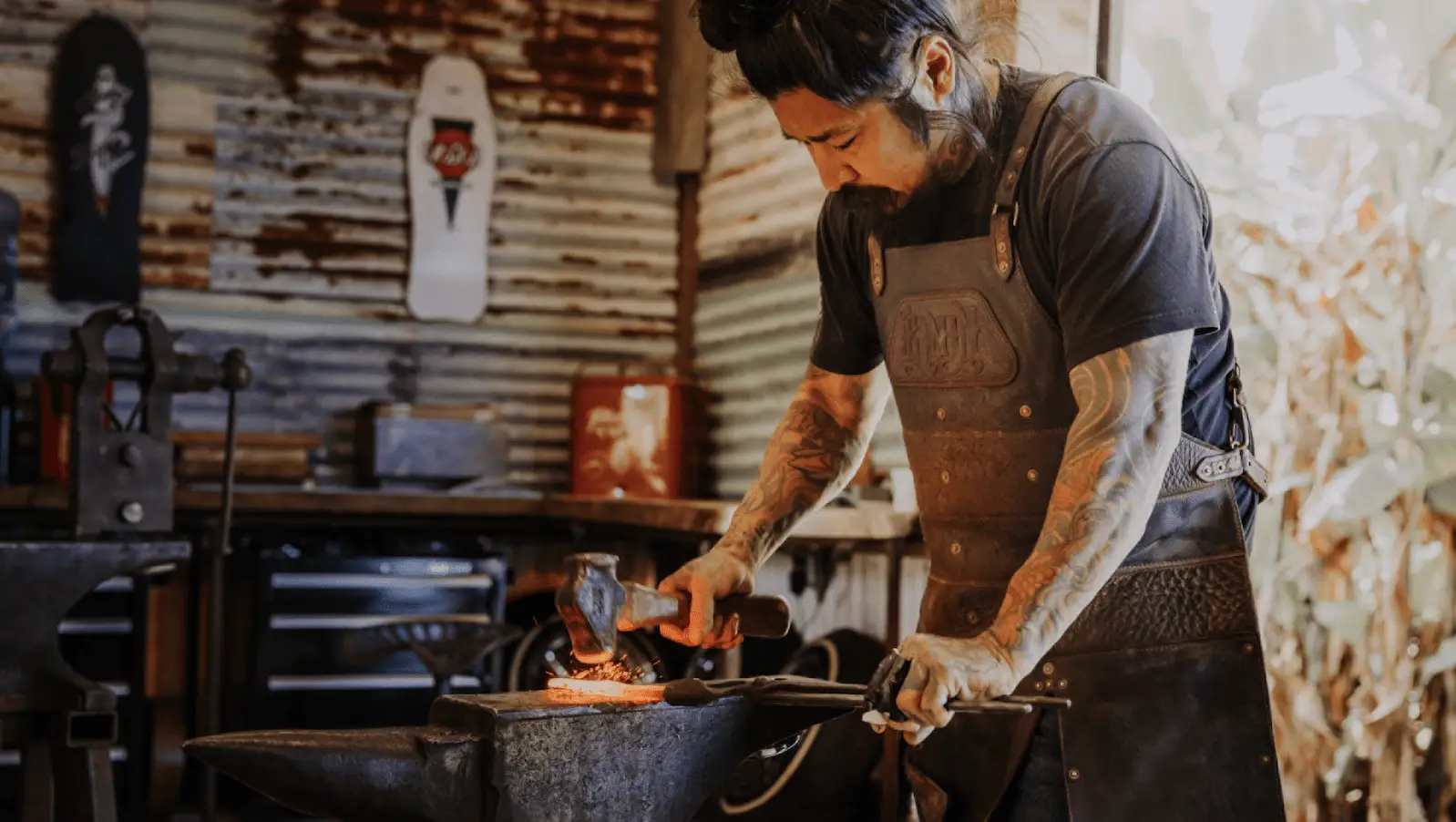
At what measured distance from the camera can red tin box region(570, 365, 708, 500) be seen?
6715 mm

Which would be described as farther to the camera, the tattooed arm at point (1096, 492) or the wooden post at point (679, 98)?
the wooden post at point (679, 98)

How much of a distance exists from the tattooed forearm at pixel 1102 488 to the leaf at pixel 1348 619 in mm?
2187

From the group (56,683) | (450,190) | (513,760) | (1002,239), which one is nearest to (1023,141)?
(1002,239)

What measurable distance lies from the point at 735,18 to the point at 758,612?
90cm

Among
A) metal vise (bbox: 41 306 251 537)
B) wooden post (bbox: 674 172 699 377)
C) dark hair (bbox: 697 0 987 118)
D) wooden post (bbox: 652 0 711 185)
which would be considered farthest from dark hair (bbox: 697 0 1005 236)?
wooden post (bbox: 674 172 699 377)

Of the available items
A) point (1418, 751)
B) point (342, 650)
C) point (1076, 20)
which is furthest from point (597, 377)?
point (1418, 751)

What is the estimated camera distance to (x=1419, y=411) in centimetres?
399

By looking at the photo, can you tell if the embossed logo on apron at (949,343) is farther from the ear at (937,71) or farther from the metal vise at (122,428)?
the metal vise at (122,428)

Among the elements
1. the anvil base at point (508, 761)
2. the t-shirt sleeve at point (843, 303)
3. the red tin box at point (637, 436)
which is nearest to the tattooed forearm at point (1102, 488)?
the anvil base at point (508, 761)

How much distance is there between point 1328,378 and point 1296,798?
1107 millimetres

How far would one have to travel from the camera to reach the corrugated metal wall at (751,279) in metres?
6.02

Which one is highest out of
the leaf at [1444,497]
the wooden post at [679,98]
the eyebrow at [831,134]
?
the wooden post at [679,98]

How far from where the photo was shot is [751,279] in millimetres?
6609

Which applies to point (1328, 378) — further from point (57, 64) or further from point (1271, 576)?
point (57, 64)
